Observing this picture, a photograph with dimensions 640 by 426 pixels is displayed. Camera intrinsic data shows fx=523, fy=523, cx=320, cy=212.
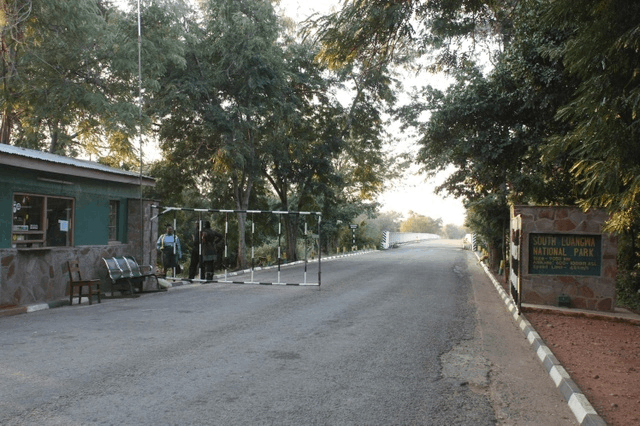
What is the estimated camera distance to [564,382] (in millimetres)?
5883

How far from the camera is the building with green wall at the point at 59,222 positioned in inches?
446

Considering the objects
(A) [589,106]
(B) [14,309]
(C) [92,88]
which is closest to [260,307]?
(B) [14,309]

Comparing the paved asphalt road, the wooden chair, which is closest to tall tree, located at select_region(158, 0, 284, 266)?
the wooden chair

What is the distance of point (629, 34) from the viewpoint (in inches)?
210

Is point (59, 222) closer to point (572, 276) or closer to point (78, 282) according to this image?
point (78, 282)

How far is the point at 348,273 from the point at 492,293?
6.67 metres

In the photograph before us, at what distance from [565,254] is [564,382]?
22.3ft

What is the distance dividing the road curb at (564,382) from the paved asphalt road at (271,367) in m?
0.12

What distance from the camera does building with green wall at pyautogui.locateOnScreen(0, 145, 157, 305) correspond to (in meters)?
11.3

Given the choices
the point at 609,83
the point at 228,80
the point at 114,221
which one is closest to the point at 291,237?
the point at 228,80

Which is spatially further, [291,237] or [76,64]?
[291,237]

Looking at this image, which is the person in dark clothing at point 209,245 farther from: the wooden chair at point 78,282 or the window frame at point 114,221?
the wooden chair at point 78,282

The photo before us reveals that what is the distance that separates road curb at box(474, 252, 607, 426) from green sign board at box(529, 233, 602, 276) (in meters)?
2.63

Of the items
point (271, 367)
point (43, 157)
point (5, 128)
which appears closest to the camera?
point (271, 367)
